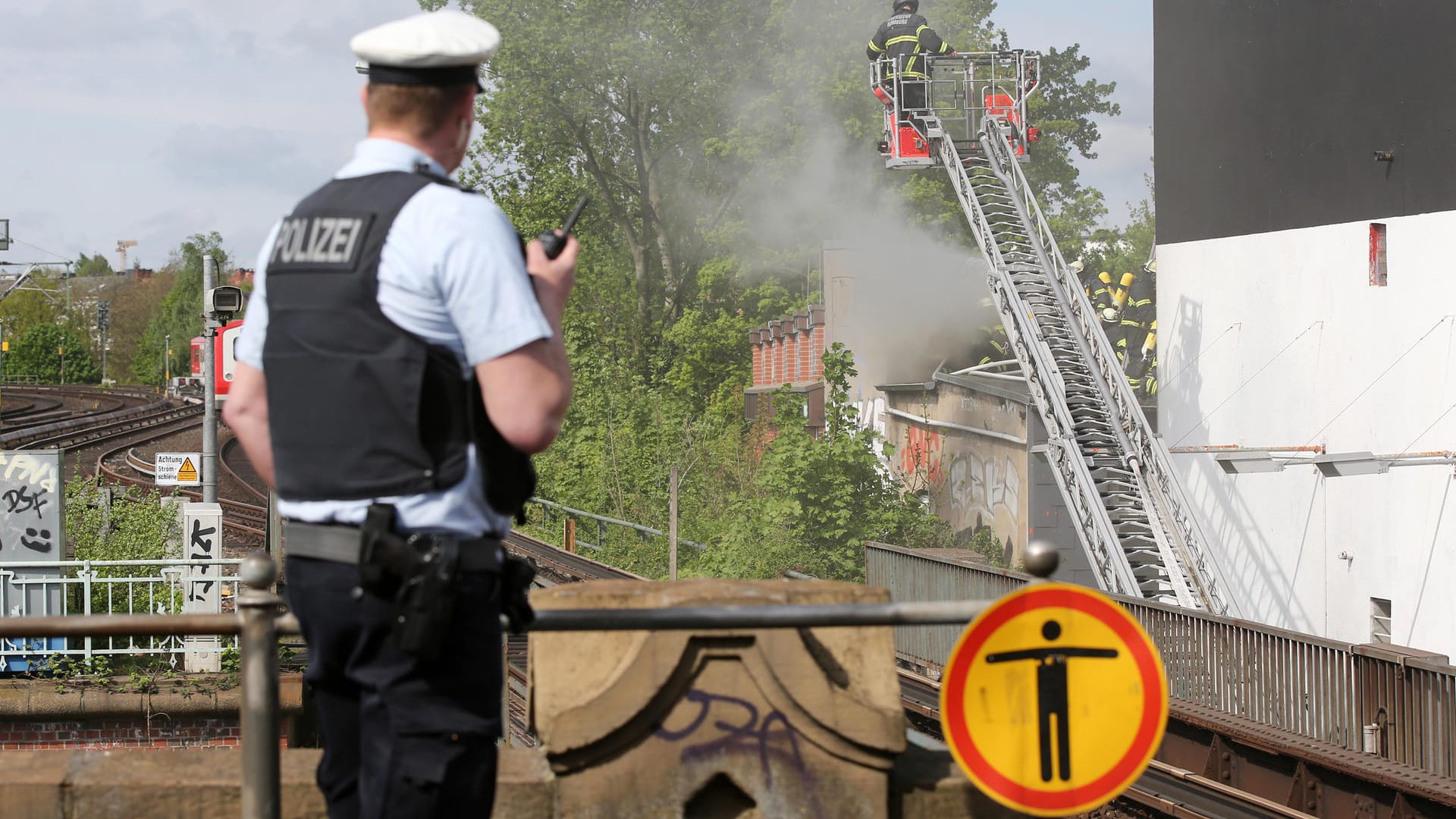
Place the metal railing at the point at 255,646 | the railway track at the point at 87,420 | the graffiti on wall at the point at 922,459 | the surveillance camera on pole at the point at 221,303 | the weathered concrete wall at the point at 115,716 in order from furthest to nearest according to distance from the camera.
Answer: the railway track at the point at 87,420
the graffiti on wall at the point at 922,459
the surveillance camera on pole at the point at 221,303
the weathered concrete wall at the point at 115,716
the metal railing at the point at 255,646

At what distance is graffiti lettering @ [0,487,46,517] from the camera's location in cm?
1617

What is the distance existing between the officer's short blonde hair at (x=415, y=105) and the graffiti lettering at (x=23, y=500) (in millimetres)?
15718

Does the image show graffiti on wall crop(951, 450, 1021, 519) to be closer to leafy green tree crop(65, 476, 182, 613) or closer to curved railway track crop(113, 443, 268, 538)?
curved railway track crop(113, 443, 268, 538)

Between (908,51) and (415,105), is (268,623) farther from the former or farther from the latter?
(908,51)

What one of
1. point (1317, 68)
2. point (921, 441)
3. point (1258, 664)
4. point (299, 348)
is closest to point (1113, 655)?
point (299, 348)

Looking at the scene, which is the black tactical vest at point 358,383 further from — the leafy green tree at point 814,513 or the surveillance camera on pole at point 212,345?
the leafy green tree at point 814,513

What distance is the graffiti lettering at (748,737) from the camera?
3.50m

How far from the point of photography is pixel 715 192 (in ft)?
163

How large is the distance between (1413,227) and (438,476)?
19.2 metres

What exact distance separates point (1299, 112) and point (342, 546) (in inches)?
850

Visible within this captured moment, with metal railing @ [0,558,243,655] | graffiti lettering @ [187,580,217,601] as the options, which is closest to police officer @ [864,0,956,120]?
metal railing @ [0,558,243,655]

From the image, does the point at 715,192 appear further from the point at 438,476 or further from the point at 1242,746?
the point at 438,476

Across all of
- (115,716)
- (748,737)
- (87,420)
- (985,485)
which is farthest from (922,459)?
(87,420)

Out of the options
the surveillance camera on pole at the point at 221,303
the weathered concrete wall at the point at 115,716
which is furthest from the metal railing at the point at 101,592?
the surveillance camera on pole at the point at 221,303
